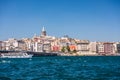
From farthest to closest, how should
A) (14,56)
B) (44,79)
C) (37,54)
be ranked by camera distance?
(37,54), (14,56), (44,79)

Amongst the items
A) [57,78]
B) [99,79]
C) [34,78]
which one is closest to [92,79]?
[99,79]

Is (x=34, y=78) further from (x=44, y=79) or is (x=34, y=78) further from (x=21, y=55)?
(x=21, y=55)

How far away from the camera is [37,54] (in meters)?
179

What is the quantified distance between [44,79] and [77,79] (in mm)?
2644

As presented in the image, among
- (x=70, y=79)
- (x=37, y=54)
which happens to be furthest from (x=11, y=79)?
(x=37, y=54)

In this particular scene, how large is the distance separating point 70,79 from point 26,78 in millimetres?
3534

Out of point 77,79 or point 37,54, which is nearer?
point 77,79

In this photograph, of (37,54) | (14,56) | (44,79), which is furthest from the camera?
(37,54)

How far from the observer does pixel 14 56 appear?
464 feet

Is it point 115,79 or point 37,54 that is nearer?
point 115,79

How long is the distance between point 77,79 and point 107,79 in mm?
2357

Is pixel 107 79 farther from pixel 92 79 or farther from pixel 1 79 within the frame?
pixel 1 79

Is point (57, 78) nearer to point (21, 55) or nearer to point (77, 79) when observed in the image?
point (77, 79)

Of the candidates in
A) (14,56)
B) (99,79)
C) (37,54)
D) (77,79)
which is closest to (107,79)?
(99,79)
